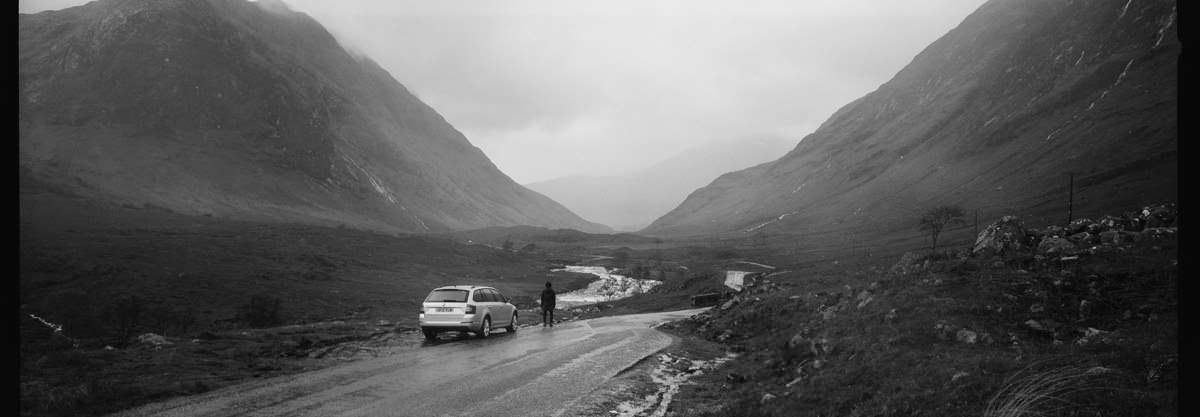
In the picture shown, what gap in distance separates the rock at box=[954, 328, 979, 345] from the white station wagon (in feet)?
57.5

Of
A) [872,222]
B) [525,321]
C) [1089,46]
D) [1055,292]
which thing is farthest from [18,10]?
[1089,46]

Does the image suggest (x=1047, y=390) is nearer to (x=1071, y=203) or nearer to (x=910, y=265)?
(x=910, y=265)

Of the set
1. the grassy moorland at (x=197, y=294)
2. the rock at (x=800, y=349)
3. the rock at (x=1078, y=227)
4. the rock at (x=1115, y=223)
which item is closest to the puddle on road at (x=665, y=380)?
the rock at (x=800, y=349)

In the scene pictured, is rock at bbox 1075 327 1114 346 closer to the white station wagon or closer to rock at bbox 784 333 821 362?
rock at bbox 784 333 821 362

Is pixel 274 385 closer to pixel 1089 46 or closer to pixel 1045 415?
pixel 1045 415

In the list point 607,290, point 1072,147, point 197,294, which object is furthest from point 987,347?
point 1072,147

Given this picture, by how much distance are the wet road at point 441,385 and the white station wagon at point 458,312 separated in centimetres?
153

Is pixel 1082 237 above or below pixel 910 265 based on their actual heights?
above

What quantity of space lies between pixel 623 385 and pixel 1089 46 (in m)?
228

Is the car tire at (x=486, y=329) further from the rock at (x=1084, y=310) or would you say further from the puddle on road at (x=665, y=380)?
the rock at (x=1084, y=310)

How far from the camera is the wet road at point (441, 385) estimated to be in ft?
40.5

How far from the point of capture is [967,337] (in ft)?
43.7

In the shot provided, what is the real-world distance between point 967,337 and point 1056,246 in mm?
8748

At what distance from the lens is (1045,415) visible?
7.66m
